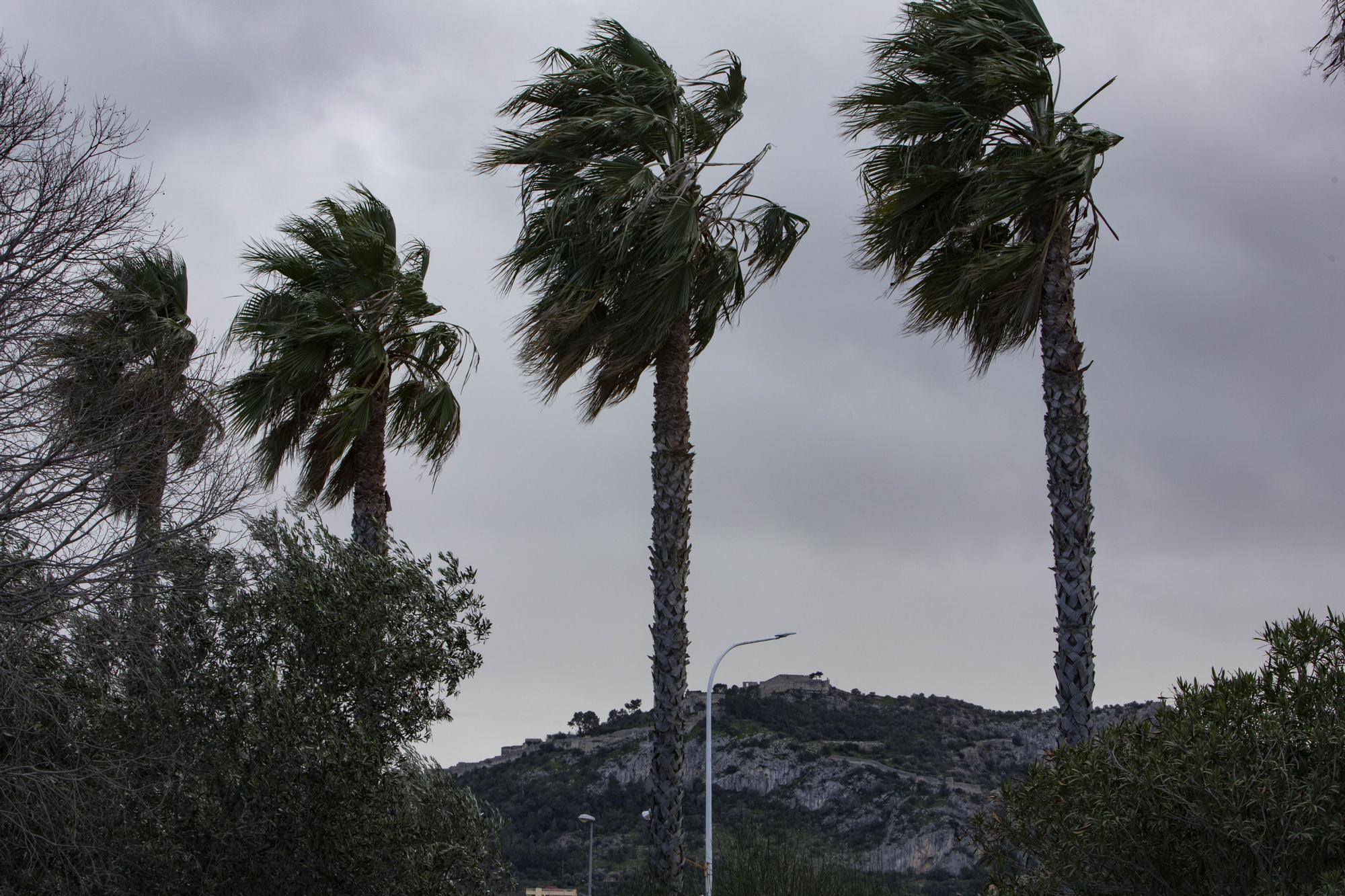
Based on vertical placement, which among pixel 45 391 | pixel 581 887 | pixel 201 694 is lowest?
pixel 581 887

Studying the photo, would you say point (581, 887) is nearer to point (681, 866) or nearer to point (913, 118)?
point (681, 866)

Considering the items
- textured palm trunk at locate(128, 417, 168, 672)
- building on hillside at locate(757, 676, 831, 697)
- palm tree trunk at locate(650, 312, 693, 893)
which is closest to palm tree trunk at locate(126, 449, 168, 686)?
textured palm trunk at locate(128, 417, 168, 672)

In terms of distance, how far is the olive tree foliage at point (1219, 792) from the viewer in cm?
751

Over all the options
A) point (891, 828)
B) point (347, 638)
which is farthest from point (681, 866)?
point (891, 828)

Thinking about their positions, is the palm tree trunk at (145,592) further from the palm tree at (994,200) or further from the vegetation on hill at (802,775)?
the vegetation on hill at (802,775)

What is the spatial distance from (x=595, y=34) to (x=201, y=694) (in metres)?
8.83

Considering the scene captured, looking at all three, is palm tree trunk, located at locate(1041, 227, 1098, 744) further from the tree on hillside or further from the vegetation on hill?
the tree on hillside

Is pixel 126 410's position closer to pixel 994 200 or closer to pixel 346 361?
pixel 346 361

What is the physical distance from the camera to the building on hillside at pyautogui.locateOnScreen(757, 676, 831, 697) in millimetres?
52125

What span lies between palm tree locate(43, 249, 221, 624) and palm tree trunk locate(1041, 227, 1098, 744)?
8.56 m

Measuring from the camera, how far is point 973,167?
13.3 metres

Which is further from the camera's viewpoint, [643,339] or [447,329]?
[447,329]

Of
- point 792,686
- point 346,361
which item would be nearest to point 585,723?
point 792,686

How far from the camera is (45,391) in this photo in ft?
39.5
